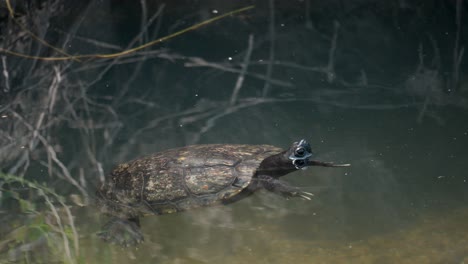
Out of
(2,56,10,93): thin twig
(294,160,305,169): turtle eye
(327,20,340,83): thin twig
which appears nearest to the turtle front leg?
(294,160,305,169): turtle eye

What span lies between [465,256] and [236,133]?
1.67 meters

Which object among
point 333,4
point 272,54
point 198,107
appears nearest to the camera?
point 198,107

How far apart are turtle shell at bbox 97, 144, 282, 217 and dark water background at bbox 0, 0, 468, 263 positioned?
0.13 meters

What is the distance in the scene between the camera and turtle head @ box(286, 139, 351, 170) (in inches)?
117

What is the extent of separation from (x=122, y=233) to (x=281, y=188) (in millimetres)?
953

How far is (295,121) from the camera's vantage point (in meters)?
3.59

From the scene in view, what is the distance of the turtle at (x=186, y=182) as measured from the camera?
288 centimetres

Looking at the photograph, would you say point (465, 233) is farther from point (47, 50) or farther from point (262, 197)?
point (47, 50)

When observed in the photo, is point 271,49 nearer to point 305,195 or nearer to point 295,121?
point 295,121

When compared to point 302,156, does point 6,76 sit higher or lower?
higher

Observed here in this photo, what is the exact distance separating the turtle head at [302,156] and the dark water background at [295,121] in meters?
0.10

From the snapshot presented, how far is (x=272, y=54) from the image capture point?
4.54m

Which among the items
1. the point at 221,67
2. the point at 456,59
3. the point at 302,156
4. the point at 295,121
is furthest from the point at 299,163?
the point at 456,59

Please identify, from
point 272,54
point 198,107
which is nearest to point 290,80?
point 272,54
